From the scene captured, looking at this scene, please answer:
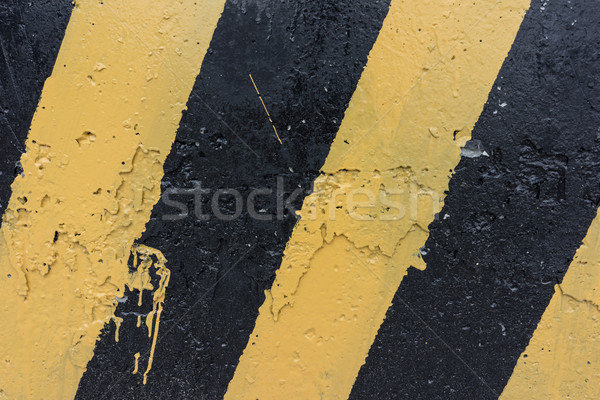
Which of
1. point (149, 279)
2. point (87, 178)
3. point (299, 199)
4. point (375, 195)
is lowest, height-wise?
point (149, 279)

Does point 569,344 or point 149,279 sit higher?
point 569,344

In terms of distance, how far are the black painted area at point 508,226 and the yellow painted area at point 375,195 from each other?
73 millimetres

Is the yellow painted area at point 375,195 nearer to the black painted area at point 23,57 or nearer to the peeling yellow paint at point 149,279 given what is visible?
the peeling yellow paint at point 149,279

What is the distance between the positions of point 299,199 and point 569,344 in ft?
4.13

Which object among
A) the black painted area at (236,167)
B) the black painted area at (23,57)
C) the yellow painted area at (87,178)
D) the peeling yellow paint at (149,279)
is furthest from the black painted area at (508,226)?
the black painted area at (23,57)

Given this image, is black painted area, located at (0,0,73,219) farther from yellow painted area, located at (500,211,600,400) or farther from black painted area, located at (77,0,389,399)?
yellow painted area, located at (500,211,600,400)

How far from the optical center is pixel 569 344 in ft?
4.03

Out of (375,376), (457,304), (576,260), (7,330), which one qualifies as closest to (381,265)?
(457,304)

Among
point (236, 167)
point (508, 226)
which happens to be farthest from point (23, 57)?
point (508, 226)

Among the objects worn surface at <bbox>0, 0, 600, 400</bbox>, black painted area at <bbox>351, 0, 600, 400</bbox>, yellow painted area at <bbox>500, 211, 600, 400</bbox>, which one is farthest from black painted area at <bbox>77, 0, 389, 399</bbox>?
yellow painted area at <bbox>500, 211, 600, 400</bbox>

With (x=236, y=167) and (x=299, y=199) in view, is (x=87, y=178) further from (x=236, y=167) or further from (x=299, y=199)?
(x=299, y=199)

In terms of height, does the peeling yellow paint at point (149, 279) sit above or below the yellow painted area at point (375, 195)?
→ below

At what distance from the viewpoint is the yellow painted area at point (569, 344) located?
1.22 meters

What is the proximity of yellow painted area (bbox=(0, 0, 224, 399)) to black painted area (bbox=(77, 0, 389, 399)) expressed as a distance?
72 mm
